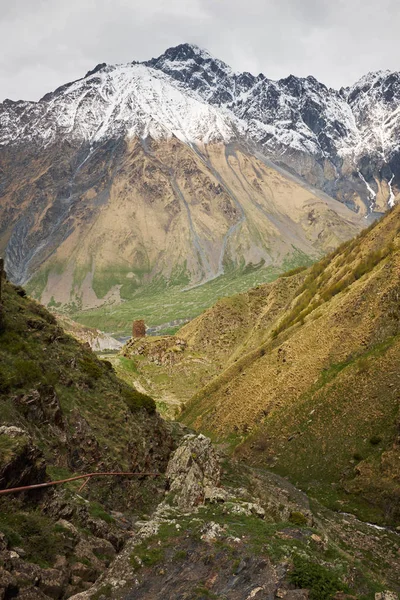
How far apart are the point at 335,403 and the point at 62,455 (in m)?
31.5

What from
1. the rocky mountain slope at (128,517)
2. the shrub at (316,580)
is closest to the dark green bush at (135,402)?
the rocky mountain slope at (128,517)

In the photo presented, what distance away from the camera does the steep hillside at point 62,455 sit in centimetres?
1402

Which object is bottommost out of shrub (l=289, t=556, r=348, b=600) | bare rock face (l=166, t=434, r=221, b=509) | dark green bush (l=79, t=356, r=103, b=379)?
shrub (l=289, t=556, r=348, b=600)

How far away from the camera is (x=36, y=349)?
31.7 metres

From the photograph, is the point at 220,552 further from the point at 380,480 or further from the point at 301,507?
the point at 380,480

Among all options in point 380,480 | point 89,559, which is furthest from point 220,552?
point 380,480

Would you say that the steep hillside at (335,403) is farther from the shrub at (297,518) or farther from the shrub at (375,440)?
the shrub at (297,518)

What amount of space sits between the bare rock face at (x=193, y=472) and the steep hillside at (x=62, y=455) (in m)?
1.92

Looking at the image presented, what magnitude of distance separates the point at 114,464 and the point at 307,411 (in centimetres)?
2844

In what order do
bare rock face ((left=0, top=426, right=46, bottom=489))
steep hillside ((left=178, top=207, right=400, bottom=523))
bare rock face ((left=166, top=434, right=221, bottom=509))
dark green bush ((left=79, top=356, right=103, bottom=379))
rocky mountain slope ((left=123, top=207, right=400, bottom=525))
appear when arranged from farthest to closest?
rocky mountain slope ((left=123, top=207, right=400, bottom=525)) < steep hillside ((left=178, top=207, right=400, bottom=523)) < dark green bush ((left=79, top=356, right=103, bottom=379)) < bare rock face ((left=166, top=434, right=221, bottom=509)) < bare rock face ((left=0, top=426, right=46, bottom=489))

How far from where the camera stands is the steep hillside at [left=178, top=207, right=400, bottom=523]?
37.5 metres

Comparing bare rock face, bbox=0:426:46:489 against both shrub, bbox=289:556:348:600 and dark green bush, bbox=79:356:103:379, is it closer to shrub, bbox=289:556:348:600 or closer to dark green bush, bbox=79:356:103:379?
Result: shrub, bbox=289:556:348:600

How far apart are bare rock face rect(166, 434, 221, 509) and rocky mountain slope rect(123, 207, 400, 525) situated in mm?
13230

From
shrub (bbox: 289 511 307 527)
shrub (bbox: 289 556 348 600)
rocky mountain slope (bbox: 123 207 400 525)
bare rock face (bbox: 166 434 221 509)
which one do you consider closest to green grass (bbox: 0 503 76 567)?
shrub (bbox: 289 556 348 600)
